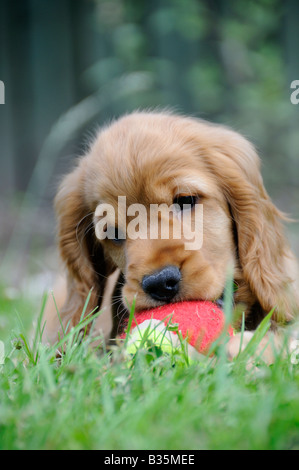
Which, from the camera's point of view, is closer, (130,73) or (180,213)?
(180,213)

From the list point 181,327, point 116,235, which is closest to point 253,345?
point 181,327

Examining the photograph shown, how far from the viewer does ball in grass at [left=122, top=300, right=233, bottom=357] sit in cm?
187

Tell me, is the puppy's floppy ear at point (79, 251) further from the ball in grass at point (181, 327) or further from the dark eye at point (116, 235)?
the ball in grass at point (181, 327)

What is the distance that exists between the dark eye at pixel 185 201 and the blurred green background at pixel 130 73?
315cm

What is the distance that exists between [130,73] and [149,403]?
15.4 ft

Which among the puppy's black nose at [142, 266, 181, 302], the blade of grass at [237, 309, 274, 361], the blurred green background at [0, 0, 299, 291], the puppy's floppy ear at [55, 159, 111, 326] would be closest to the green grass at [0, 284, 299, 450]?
the blade of grass at [237, 309, 274, 361]

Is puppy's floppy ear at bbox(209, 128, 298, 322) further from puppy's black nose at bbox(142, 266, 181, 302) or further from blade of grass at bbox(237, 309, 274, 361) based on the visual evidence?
blade of grass at bbox(237, 309, 274, 361)

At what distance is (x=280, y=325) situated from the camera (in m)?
2.29

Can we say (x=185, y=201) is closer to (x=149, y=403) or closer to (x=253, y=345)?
(x=253, y=345)

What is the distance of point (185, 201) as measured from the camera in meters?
2.37

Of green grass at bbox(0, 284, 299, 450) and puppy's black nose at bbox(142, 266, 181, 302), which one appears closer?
green grass at bbox(0, 284, 299, 450)

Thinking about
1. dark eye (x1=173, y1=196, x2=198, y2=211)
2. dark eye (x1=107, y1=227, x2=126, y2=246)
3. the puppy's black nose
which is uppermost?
dark eye (x1=173, y1=196, x2=198, y2=211)
